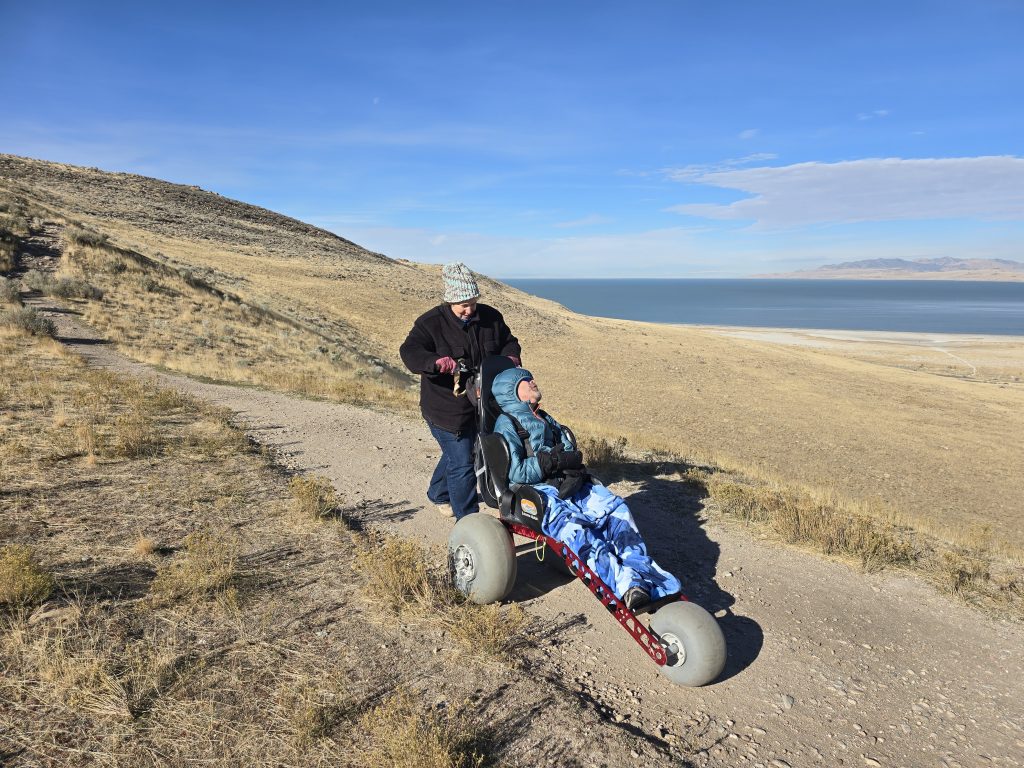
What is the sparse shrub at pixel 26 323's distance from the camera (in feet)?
42.2

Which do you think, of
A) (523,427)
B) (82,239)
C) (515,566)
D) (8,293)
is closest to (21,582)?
(515,566)

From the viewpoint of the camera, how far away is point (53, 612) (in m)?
3.60

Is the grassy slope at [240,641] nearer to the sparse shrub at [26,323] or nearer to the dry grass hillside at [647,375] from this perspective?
the dry grass hillside at [647,375]

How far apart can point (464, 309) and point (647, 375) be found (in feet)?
Answer: 74.5

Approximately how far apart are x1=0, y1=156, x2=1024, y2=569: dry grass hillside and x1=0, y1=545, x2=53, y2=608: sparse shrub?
8.20m

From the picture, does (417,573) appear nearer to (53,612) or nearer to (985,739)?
(53,612)

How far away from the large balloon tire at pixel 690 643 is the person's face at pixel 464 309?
2.69m

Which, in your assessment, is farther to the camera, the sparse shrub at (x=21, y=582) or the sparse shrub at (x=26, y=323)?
the sparse shrub at (x=26, y=323)

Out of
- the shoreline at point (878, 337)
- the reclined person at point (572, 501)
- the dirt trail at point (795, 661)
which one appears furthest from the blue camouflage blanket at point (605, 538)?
the shoreline at point (878, 337)

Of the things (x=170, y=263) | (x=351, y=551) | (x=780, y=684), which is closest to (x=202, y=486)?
(x=351, y=551)

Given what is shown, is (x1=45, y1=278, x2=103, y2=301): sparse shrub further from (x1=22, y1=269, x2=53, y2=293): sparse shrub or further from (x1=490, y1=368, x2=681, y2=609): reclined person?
(x1=490, y1=368, x2=681, y2=609): reclined person

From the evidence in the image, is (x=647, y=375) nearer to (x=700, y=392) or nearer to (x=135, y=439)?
(x=700, y=392)

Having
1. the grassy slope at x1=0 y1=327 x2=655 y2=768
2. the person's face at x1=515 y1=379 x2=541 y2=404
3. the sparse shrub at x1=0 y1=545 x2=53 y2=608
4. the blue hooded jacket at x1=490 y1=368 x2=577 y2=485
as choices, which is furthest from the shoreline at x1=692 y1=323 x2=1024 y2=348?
the sparse shrub at x1=0 y1=545 x2=53 y2=608

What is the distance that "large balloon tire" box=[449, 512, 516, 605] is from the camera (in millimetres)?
4160
